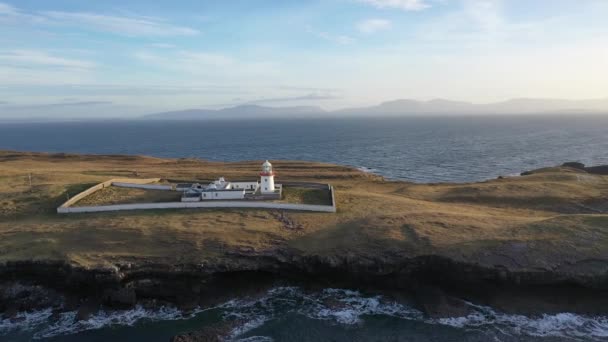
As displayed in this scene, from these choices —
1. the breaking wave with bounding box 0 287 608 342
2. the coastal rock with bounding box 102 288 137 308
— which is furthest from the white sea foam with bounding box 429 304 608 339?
the coastal rock with bounding box 102 288 137 308

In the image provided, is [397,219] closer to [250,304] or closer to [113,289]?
[250,304]

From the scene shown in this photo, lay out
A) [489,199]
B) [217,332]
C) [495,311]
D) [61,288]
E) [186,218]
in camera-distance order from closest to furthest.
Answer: [217,332] < [495,311] < [61,288] < [186,218] < [489,199]

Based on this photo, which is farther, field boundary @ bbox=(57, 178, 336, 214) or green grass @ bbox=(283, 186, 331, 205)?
green grass @ bbox=(283, 186, 331, 205)

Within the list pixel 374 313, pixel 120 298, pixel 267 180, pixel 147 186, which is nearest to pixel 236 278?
pixel 120 298

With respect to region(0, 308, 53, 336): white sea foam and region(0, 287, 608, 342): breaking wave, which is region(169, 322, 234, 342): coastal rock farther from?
region(0, 308, 53, 336): white sea foam

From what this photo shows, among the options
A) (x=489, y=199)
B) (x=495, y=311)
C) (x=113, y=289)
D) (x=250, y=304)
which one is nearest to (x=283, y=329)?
(x=250, y=304)

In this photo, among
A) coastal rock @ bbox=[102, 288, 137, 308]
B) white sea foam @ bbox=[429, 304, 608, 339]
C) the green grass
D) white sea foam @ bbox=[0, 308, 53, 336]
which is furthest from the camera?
the green grass

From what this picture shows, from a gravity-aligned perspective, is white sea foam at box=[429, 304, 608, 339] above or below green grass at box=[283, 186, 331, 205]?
below

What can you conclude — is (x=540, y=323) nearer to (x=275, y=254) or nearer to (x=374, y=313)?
(x=374, y=313)

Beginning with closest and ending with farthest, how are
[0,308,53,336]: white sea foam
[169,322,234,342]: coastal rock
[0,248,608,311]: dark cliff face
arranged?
[169,322,234,342]: coastal rock, [0,308,53,336]: white sea foam, [0,248,608,311]: dark cliff face
